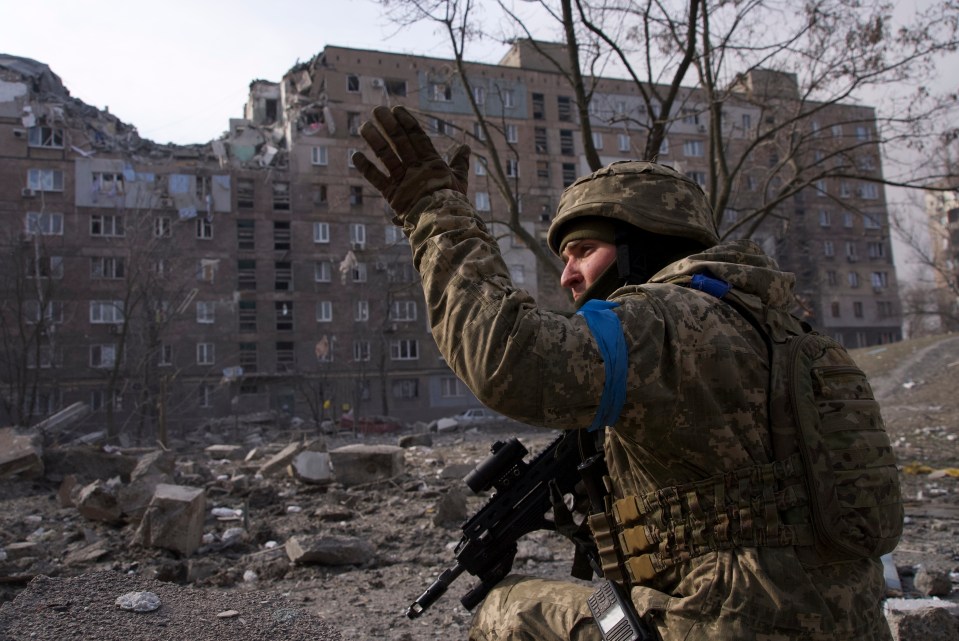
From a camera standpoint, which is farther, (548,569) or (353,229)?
(353,229)

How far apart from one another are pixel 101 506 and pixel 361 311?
94.1 ft

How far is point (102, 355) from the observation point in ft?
101

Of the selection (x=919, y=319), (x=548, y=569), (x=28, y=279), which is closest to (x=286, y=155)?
(x=28, y=279)

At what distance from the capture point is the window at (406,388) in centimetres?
3484

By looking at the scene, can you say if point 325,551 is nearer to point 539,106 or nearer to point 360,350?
point 360,350

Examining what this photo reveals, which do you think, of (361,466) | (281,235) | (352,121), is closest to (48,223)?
(281,235)

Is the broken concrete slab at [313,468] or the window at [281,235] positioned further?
the window at [281,235]

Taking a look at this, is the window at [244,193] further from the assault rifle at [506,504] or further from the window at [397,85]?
the assault rifle at [506,504]

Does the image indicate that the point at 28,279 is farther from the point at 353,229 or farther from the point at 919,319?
the point at 919,319

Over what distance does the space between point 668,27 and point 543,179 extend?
95.8 ft

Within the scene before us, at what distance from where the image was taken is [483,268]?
1.46m

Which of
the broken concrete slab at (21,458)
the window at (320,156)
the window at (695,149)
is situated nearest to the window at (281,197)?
the window at (320,156)

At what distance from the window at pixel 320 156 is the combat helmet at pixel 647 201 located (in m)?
34.6

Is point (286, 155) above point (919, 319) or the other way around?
above
